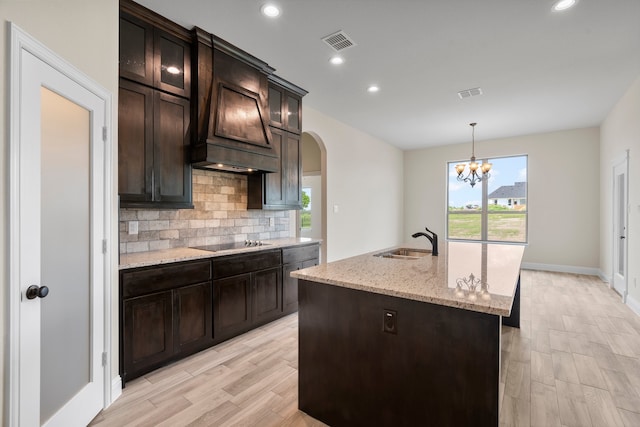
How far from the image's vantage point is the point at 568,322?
3.45 m

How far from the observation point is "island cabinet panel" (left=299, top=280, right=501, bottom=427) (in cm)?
135

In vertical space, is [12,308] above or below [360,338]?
above

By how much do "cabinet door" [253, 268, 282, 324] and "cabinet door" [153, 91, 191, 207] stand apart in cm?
107

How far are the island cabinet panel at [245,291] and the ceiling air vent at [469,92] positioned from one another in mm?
3224

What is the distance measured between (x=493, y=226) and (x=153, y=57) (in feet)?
23.0

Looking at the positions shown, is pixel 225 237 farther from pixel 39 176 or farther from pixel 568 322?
pixel 568 322

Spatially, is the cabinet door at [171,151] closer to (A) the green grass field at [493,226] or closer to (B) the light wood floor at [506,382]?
(B) the light wood floor at [506,382]

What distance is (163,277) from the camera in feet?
7.78

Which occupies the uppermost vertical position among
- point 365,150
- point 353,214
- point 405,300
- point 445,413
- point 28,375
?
point 365,150

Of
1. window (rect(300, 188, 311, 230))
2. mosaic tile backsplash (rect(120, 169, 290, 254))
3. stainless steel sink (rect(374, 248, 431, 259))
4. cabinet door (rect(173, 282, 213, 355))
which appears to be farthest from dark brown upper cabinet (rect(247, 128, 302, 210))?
window (rect(300, 188, 311, 230))

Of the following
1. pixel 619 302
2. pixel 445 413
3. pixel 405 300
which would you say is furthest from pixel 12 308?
pixel 619 302

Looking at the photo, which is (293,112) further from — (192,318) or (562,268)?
(562,268)

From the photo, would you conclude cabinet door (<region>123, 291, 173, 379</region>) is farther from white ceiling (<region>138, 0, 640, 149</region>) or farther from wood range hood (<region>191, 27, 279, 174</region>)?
white ceiling (<region>138, 0, 640, 149</region>)

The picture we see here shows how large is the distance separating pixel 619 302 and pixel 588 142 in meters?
3.29
